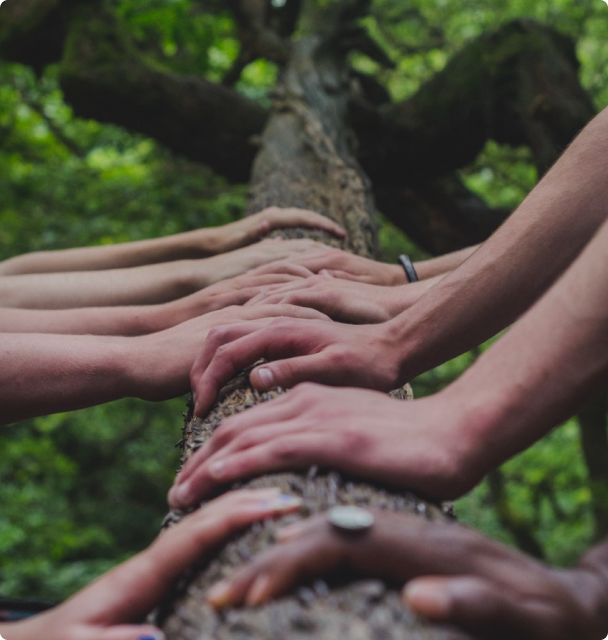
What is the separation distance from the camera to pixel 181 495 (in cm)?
124

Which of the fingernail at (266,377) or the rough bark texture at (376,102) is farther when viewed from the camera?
the rough bark texture at (376,102)

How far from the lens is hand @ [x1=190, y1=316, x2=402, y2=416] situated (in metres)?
1.54

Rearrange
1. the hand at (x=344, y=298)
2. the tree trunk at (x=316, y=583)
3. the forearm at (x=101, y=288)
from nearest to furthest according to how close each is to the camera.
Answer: the tree trunk at (x=316, y=583), the hand at (x=344, y=298), the forearm at (x=101, y=288)

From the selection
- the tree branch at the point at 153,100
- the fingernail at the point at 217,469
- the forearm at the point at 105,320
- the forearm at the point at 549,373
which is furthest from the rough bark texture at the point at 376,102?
the fingernail at the point at 217,469

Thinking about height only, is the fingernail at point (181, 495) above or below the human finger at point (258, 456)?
below

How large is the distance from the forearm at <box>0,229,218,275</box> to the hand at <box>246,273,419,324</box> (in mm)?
1190

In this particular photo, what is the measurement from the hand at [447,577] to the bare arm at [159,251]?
2.38m

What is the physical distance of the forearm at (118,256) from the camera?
130 inches

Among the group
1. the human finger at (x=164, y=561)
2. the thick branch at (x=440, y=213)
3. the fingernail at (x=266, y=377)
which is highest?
the thick branch at (x=440, y=213)

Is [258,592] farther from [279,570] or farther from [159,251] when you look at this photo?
[159,251]

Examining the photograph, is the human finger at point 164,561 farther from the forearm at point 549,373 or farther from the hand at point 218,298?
the hand at point 218,298

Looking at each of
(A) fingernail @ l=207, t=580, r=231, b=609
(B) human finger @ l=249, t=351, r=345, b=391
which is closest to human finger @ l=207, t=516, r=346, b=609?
(A) fingernail @ l=207, t=580, r=231, b=609

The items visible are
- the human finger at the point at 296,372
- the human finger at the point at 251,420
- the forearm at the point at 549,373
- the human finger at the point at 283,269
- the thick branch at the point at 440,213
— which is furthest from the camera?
the thick branch at the point at 440,213

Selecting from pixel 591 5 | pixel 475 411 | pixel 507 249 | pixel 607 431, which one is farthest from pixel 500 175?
pixel 475 411
